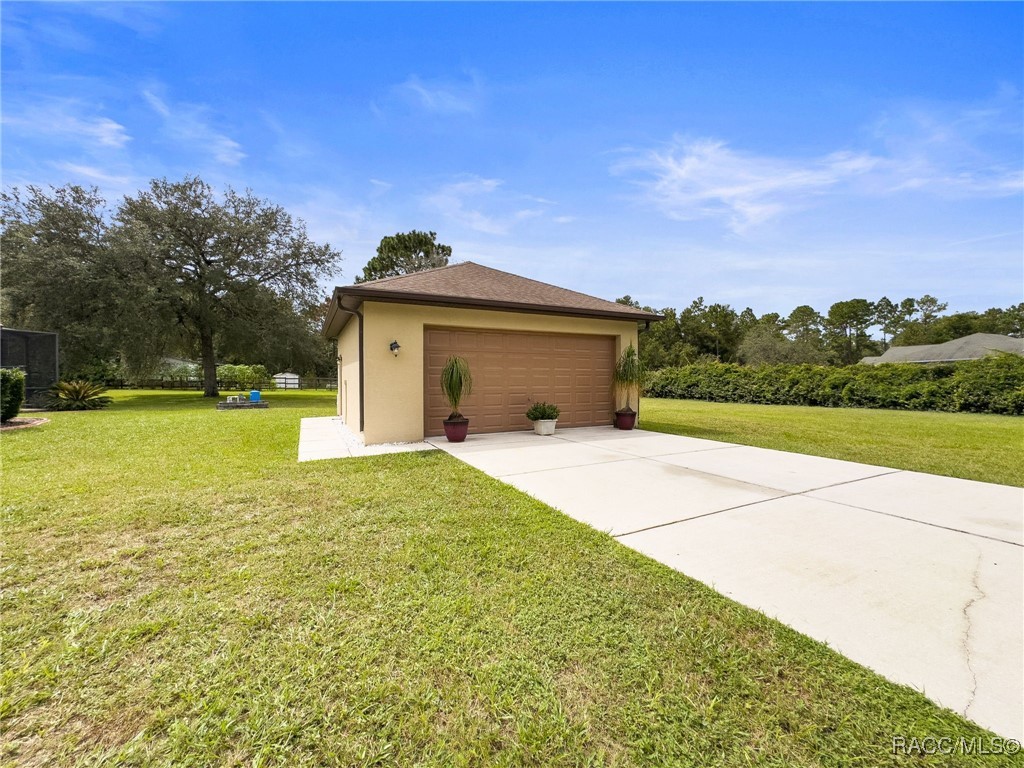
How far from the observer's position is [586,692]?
1.81 m

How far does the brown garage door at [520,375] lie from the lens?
8438mm

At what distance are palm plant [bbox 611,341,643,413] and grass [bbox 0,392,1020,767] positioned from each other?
6.58 metres

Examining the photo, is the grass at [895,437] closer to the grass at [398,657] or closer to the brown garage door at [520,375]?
the brown garage door at [520,375]

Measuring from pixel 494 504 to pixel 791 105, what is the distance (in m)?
11.8

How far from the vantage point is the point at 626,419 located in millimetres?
9539

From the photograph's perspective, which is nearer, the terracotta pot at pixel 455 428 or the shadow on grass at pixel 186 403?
the terracotta pot at pixel 455 428

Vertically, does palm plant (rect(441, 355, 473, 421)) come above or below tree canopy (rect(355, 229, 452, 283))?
below

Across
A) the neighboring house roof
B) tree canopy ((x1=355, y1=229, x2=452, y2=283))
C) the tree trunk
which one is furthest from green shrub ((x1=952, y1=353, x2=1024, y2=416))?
the tree trunk

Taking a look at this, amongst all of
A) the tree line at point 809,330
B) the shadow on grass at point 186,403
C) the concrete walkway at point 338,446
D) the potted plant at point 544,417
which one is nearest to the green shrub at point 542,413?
the potted plant at point 544,417

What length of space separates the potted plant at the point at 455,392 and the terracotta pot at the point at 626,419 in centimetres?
374

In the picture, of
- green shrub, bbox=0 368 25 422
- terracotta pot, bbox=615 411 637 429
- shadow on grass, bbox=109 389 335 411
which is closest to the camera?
green shrub, bbox=0 368 25 422

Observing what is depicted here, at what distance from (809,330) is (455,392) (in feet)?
179

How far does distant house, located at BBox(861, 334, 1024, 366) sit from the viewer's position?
88.2 ft

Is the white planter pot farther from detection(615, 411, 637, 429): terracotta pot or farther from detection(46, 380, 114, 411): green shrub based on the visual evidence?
detection(46, 380, 114, 411): green shrub
